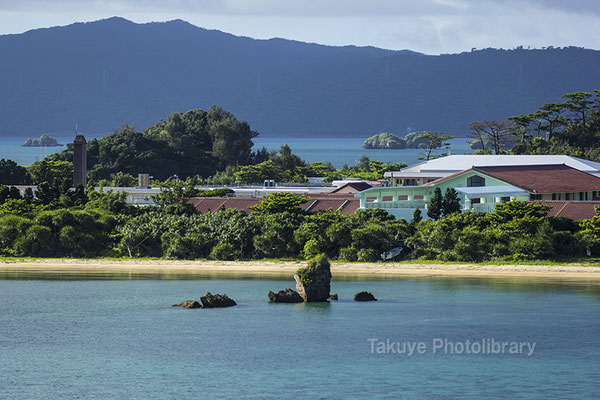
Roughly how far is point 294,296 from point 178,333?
1018 cm

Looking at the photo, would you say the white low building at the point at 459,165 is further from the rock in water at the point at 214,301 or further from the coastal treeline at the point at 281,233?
the rock in water at the point at 214,301

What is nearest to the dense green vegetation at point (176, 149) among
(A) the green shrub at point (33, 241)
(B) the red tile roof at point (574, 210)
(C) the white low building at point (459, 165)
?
(C) the white low building at point (459, 165)

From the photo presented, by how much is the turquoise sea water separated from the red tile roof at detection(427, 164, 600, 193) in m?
22.1

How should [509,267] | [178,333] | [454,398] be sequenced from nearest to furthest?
[454,398] → [178,333] → [509,267]

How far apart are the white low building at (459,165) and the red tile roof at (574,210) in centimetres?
2605

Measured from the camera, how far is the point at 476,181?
88125 mm

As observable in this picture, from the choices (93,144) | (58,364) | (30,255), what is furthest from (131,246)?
(93,144)

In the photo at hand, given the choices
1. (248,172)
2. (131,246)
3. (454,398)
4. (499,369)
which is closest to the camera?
(454,398)

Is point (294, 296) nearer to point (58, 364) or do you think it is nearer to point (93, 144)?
point (58, 364)

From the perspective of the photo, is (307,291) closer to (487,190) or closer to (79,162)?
(487,190)

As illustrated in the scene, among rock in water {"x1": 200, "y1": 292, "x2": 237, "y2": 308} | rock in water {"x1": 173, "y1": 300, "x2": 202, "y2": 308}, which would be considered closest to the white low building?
rock in water {"x1": 200, "y1": 292, "x2": 237, "y2": 308}

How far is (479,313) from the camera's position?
5684cm

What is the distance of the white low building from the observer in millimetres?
106062

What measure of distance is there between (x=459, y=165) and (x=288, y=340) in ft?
208
